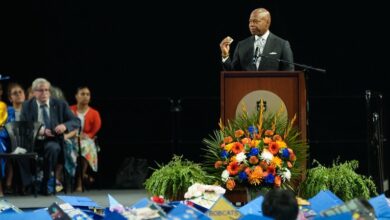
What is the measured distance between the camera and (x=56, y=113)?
1009 cm

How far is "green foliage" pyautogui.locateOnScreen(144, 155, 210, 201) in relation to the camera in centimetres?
682

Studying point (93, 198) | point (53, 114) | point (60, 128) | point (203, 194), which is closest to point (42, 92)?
point (53, 114)

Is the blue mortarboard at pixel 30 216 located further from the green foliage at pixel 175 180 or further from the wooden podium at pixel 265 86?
the wooden podium at pixel 265 86

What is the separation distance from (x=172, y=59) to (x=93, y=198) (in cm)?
248

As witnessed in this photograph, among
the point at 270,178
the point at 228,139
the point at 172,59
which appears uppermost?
the point at 172,59

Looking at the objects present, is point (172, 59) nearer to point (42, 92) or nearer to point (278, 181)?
point (42, 92)

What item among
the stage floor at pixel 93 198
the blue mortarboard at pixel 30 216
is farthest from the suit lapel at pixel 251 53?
the blue mortarboard at pixel 30 216

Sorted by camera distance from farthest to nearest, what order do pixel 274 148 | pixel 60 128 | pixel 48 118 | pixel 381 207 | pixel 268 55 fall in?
pixel 48 118, pixel 60 128, pixel 268 55, pixel 274 148, pixel 381 207

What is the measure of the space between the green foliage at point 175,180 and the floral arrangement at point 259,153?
0.39 ft

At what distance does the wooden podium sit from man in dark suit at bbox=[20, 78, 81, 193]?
10.8 feet

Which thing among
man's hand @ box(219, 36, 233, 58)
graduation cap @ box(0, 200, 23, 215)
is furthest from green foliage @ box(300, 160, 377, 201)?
graduation cap @ box(0, 200, 23, 215)

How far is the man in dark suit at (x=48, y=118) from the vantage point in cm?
990

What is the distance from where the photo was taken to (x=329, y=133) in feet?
36.4

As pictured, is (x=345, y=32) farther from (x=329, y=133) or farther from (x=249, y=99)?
(x=249, y=99)
